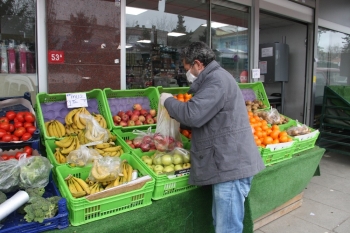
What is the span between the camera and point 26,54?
11.5ft

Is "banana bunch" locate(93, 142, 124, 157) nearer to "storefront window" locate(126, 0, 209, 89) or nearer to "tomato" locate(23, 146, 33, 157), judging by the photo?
"tomato" locate(23, 146, 33, 157)

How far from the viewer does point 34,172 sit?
7.18 feet

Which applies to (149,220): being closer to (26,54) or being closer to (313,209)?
(26,54)

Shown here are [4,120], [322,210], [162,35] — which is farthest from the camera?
[162,35]

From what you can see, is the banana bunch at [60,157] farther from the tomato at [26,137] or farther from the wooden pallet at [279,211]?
the wooden pallet at [279,211]

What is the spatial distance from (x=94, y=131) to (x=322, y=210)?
3204 millimetres

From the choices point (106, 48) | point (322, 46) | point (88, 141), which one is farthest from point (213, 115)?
point (322, 46)

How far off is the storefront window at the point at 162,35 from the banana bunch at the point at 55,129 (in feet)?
6.17

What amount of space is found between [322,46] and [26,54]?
7070 millimetres

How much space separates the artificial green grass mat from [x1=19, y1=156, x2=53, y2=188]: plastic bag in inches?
17.2

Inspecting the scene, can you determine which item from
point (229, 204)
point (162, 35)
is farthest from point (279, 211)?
point (162, 35)

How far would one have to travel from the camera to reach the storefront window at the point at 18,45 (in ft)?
11.3

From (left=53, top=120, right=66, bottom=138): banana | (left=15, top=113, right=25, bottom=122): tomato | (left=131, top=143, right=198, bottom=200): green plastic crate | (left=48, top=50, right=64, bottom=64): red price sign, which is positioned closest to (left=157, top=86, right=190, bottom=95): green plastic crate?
(left=48, top=50, right=64, bottom=64): red price sign

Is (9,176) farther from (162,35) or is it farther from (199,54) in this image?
(162,35)
